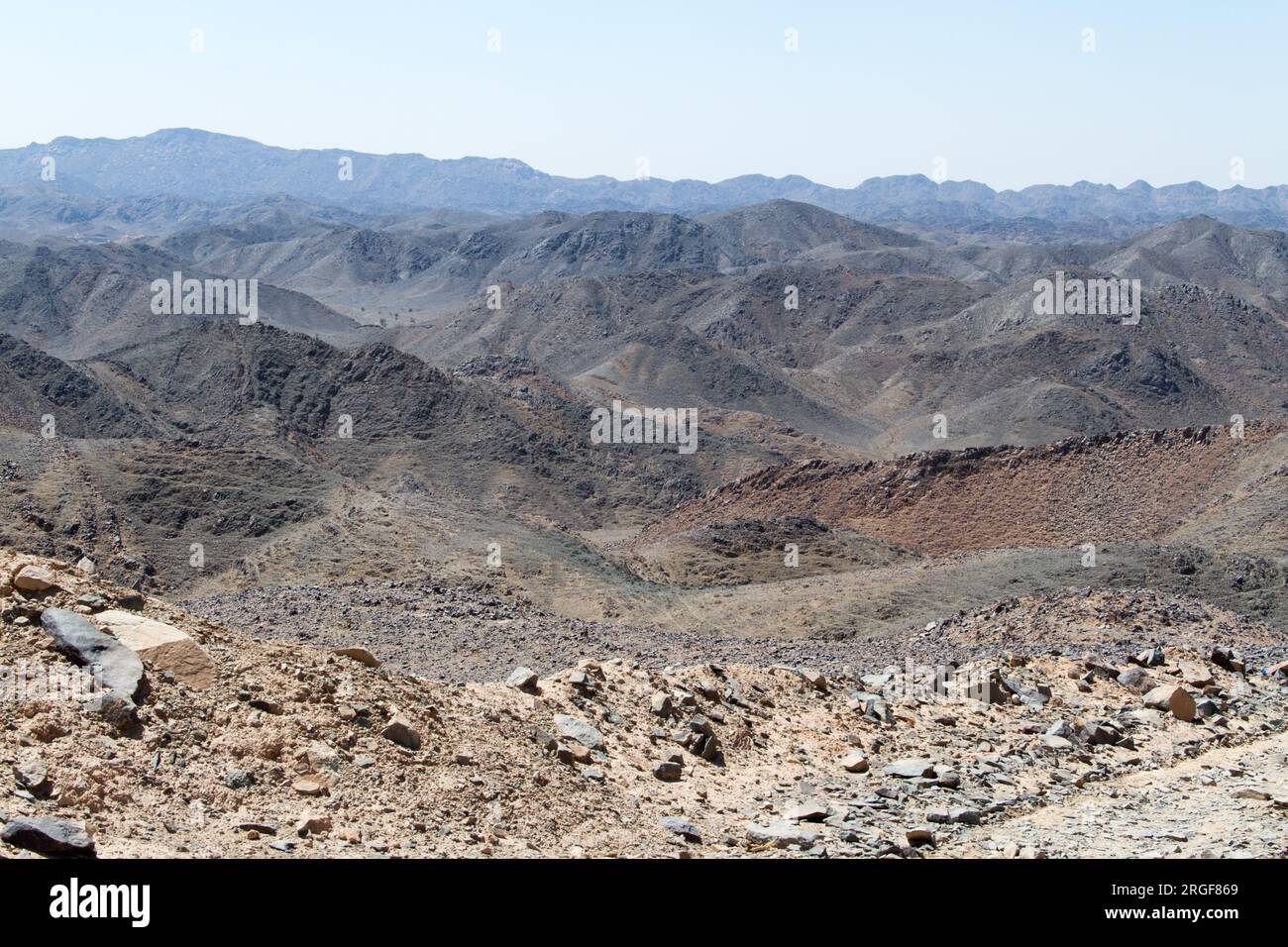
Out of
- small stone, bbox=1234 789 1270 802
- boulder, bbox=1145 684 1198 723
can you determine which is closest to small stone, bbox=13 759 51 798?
small stone, bbox=1234 789 1270 802

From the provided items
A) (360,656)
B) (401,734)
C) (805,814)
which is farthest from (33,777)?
(805,814)

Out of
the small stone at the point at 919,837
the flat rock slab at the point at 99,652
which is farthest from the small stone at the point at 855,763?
A: the flat rock slab at the point at 99,652

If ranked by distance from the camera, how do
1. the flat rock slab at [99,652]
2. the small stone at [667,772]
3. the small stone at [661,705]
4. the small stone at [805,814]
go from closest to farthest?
1. the flat rock slab at [99,652]
2. the small stone at [805,814]
3. the small stone at [667,772]
4. the small stone at [661,705]

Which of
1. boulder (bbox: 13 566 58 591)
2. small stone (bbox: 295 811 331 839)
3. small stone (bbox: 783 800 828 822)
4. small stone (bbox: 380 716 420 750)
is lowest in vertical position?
small stone (bbox: 783 800 828 822)

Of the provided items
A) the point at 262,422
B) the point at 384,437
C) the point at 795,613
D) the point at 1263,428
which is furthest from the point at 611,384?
the point at 795,613

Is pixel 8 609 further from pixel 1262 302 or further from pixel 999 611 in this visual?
pixel 1262 302

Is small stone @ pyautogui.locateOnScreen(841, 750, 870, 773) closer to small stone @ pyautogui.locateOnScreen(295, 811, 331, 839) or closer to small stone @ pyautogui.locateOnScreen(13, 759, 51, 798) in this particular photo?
small stone @ pyautogui.locateOnScreen(295, 811, 331, 839)

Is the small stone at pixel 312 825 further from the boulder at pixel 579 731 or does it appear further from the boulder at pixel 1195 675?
the boulder at pixel 1195 675
